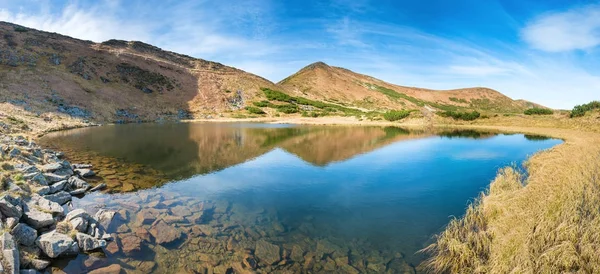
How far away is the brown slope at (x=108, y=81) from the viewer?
5650 cm

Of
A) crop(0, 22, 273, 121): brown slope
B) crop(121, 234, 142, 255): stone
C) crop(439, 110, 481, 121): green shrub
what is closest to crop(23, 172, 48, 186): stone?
crop(121, 234, 142, 255): stone

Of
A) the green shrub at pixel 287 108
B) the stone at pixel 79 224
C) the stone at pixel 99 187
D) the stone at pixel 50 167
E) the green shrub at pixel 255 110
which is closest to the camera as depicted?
the stone at pixel 79 224

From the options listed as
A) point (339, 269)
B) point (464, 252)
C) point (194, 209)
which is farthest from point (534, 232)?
point (194, 209)

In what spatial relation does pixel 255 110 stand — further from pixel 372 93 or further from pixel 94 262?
pixel 94 262

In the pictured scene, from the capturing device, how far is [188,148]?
3011 centimetres

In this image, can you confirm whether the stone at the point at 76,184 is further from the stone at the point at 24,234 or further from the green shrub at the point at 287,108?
the green shrub at the point at 287,108

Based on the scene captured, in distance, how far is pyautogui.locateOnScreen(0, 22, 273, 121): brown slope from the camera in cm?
5650

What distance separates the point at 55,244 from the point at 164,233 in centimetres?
310

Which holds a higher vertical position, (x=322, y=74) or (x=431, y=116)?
(x=322, y=74)

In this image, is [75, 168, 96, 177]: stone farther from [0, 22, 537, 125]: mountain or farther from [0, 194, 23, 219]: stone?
[0, 22, 537, 125]: mountain

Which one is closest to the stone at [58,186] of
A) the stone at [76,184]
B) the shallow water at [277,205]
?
the stone at [76,184]

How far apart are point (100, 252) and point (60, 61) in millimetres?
84855

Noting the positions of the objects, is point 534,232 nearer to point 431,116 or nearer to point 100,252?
point 100,252

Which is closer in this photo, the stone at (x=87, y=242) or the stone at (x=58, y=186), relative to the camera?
the stone at (x=87, y=242)
